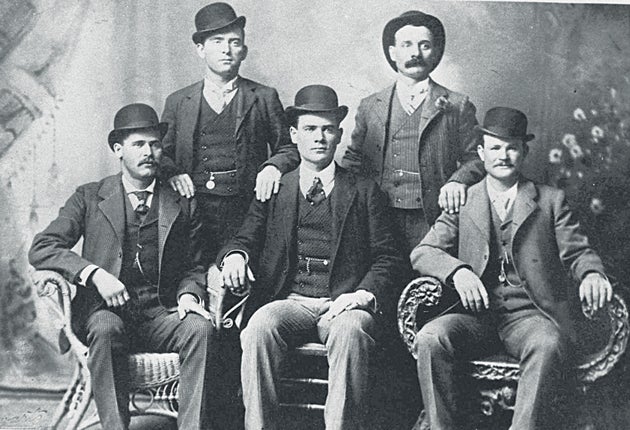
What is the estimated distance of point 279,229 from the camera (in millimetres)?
3186

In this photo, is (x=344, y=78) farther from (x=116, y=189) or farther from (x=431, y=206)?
(x=116, y=189)

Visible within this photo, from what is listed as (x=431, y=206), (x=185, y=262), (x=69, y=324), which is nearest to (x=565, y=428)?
(x=431, y=206)

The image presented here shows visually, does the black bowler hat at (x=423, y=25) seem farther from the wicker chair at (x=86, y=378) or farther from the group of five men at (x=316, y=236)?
the wicker chair at (x=86, y=378)

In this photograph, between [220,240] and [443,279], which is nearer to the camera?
[443,279]

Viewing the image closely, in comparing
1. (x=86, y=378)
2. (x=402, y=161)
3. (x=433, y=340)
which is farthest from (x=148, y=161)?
(x=433, y=340)

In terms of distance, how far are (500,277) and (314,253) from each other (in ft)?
2.33

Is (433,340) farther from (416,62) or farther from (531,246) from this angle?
(416,62)

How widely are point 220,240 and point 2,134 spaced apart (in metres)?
1.02

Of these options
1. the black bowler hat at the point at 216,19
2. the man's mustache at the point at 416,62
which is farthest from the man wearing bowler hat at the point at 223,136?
the man's mustache at the point at 416,62

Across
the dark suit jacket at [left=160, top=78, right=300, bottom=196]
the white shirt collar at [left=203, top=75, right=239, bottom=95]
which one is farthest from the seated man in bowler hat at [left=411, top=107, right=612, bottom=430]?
the white shirt collar at [left=203, top=75, right=239, bottom=95]

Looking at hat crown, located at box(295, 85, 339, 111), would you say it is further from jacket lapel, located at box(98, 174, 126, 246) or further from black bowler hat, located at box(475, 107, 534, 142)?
jacket lapel, located at box(98, 174, 126, 246)

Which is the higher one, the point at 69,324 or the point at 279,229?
the point at 279,229

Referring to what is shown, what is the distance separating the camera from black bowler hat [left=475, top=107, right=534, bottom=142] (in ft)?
10.4

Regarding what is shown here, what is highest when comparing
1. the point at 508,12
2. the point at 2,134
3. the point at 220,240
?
the point at 508,12
